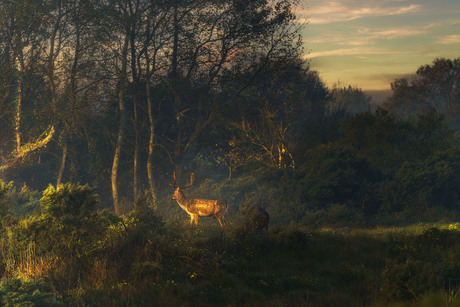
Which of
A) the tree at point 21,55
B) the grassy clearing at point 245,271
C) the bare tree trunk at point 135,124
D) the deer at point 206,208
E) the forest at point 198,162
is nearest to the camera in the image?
the grassy clearing at point 245,271

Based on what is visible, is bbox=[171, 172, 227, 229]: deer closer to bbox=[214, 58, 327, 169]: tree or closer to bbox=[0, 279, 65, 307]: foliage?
bbox=[0, 279, 65, 307]: foliage

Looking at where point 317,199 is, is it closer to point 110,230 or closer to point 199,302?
point 110,230

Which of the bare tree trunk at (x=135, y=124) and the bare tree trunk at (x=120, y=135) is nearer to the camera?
the bare tree trunk at (x=120, y=135)

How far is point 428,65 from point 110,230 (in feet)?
189

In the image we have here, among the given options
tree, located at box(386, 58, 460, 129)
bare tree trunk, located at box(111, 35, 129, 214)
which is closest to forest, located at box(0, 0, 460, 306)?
bare tree trunk, located at box(111, 35, 129, 214)

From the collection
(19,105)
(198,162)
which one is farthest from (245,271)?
(198,162)

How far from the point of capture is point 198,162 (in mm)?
35406

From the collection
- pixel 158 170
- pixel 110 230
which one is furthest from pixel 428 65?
pixel 110 230

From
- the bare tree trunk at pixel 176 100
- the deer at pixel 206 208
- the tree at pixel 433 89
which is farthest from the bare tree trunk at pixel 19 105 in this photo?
the tree at pixel 433 89

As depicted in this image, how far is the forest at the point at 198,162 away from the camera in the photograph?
13.1 m

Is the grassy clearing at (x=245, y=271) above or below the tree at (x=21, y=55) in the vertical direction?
below

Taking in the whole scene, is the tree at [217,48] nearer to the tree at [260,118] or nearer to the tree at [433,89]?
the tree at [260,118]

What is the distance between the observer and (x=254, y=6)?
30.1 metres

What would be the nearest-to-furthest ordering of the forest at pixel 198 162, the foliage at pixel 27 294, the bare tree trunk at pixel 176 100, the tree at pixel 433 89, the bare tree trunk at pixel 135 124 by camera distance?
A: the foliage at pixel 27 294 → the forest at pixel 198 162 → the bare tree trunk at pixel 135 124 → the bare tree trunk at pixel 176 100 → the tree at pixel 433 89
